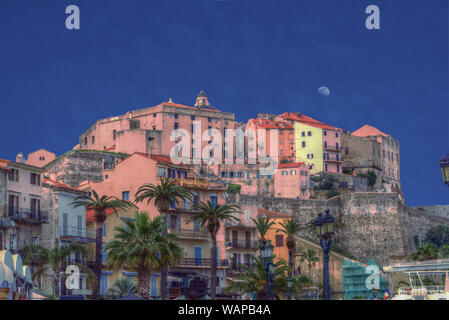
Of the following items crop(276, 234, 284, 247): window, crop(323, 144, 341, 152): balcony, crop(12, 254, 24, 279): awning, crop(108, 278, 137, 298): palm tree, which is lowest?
crop(108, 278, 137, 298): palm tree

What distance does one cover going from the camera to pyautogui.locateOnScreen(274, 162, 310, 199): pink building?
335 ft

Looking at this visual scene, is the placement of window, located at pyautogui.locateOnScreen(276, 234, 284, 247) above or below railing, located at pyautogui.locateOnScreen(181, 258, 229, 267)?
above

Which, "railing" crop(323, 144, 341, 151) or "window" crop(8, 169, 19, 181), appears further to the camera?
"railing" crop(323, 144, 341, 151)

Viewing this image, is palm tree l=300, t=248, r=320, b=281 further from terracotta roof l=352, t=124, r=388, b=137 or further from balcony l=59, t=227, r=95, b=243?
terracotta roof l=352, t=124, r=388, b=137

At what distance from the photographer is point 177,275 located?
62.7m

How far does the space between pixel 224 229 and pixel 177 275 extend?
8212 mm

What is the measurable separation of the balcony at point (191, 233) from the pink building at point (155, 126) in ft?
125

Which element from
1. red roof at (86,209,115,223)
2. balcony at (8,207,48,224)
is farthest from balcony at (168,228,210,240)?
balcony at (8,207,48,224)

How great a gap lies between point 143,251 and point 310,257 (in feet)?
99.0

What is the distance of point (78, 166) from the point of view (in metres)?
92.2

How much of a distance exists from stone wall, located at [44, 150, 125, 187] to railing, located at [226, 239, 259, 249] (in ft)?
86.5

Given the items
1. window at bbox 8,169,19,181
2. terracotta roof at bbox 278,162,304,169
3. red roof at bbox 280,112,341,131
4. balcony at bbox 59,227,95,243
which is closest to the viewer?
window at bbox 8,169,19,181
